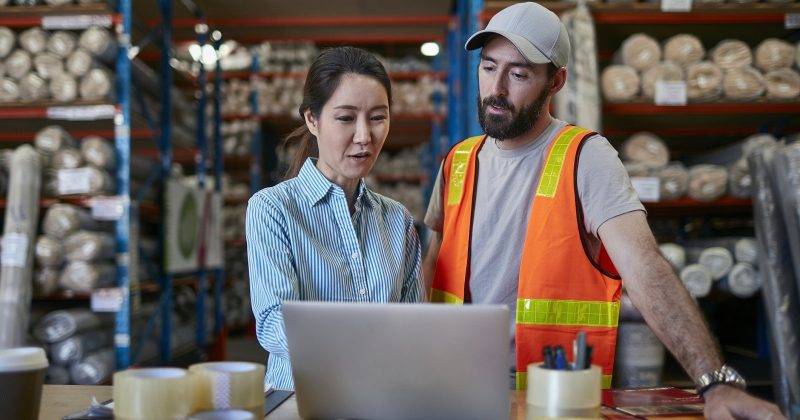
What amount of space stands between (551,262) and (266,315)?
82 cm

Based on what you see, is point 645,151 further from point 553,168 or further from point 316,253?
point 316,253

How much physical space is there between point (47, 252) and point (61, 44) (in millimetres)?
1320

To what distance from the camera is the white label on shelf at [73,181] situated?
14.9 ft

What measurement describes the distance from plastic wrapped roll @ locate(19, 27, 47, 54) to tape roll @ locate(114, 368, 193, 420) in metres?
4.34

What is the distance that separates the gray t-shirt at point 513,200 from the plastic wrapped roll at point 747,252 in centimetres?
246

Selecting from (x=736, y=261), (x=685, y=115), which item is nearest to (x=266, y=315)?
(x=736, y=261)

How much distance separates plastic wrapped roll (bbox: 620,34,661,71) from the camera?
424 cm

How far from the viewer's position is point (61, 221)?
4566 millimetres

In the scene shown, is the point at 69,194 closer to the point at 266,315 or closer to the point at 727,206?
the point at 266,315

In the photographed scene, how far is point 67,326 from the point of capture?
4.57m

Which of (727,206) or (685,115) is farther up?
(685,115)

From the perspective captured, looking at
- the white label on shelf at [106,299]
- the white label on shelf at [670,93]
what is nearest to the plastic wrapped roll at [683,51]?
the white label on shelf at [670,93]

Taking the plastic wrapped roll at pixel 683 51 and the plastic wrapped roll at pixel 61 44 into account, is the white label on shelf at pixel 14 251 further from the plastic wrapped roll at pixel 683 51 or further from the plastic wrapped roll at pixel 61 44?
the plastic wrapped roll at pixel 683 51

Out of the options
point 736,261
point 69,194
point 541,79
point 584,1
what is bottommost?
point 736,261
